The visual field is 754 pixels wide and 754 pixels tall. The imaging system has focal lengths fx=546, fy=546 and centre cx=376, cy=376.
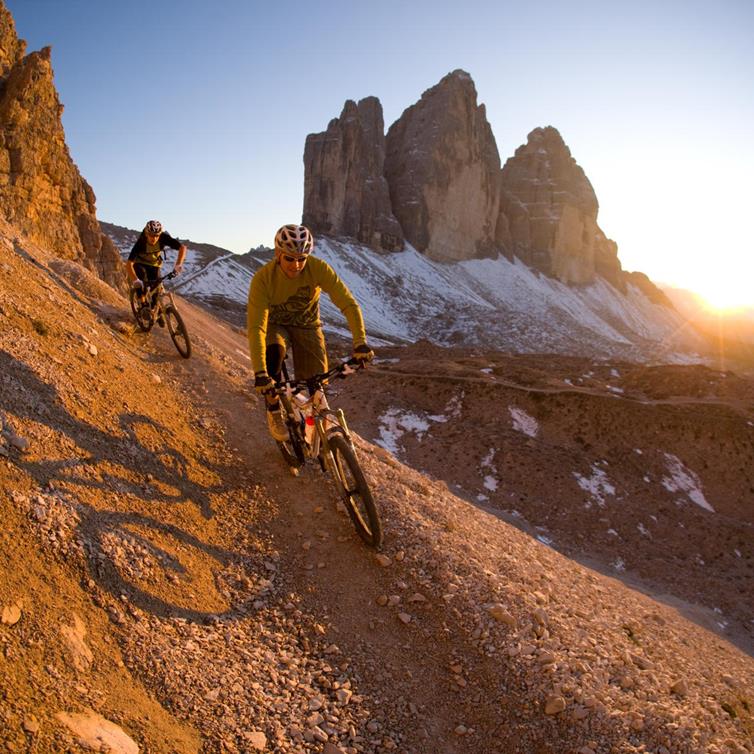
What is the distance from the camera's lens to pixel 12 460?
18.3 ft

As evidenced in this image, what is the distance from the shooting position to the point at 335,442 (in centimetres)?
706

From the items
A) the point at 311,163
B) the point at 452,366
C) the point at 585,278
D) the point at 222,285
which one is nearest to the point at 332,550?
the point at 452,366

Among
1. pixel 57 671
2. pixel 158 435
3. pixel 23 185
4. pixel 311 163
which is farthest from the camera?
A: pixel 311 163

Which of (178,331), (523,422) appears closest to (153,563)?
(178,331)

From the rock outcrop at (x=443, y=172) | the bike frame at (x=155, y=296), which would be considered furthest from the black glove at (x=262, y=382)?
the rock outcrop at (x=443, y=172)

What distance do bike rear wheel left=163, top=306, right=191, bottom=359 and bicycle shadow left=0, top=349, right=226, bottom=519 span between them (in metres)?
3.68

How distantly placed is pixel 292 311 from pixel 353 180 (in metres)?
118

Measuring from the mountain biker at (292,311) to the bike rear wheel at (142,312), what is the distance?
569 cm

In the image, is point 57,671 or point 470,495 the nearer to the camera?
point 57,671

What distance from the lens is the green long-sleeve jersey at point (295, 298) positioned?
7.17 m

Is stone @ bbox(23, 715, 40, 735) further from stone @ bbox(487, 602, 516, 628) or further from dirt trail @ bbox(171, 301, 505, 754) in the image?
stone @ bbox(487, 602, 516, 628)

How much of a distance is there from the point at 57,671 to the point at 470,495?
17985mm

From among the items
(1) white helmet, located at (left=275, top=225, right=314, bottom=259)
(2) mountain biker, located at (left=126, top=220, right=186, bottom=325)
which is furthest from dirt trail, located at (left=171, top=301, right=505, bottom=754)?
(2) mountain biker, located at (left=126, top=220, right=186, bottom=325)

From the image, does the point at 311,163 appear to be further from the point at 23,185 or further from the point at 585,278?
the point at 23,185
